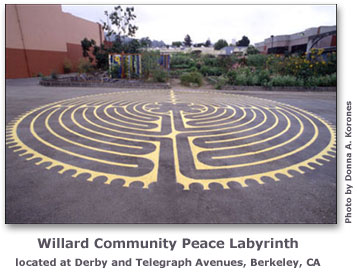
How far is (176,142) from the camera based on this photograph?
20.3 ft

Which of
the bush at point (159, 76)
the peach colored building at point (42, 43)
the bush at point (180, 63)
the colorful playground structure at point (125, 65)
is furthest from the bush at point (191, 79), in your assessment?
the peach colored building at point (42, 43)

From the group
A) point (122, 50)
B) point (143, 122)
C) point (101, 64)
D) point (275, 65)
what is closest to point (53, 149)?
point (143, 122)

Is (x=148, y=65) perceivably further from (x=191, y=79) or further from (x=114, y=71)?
(x=191, y=79)

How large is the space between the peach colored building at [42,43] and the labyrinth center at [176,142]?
12715 millimetres

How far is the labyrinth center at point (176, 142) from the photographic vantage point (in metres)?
4.64

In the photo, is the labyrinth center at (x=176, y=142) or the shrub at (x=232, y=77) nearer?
the labyrinth center at (x=176, y=142)

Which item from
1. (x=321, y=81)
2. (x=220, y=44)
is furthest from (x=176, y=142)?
(x=220, y=44)

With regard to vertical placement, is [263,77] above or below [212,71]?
below

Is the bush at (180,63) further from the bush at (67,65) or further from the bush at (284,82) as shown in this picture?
the bush at (284,82)

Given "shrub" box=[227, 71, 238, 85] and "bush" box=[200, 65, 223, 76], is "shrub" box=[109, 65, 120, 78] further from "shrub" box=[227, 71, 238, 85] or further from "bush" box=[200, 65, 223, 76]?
"shrub" box=[227, 71, 238, 85]

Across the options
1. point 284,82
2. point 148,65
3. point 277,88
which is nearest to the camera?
point 277,88

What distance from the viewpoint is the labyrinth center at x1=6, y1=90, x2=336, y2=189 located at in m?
4.64

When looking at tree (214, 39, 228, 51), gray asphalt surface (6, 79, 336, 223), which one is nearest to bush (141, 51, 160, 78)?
gray asphalt surface (6, 79, 336, 223)

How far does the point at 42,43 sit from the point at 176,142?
74.2 ft
